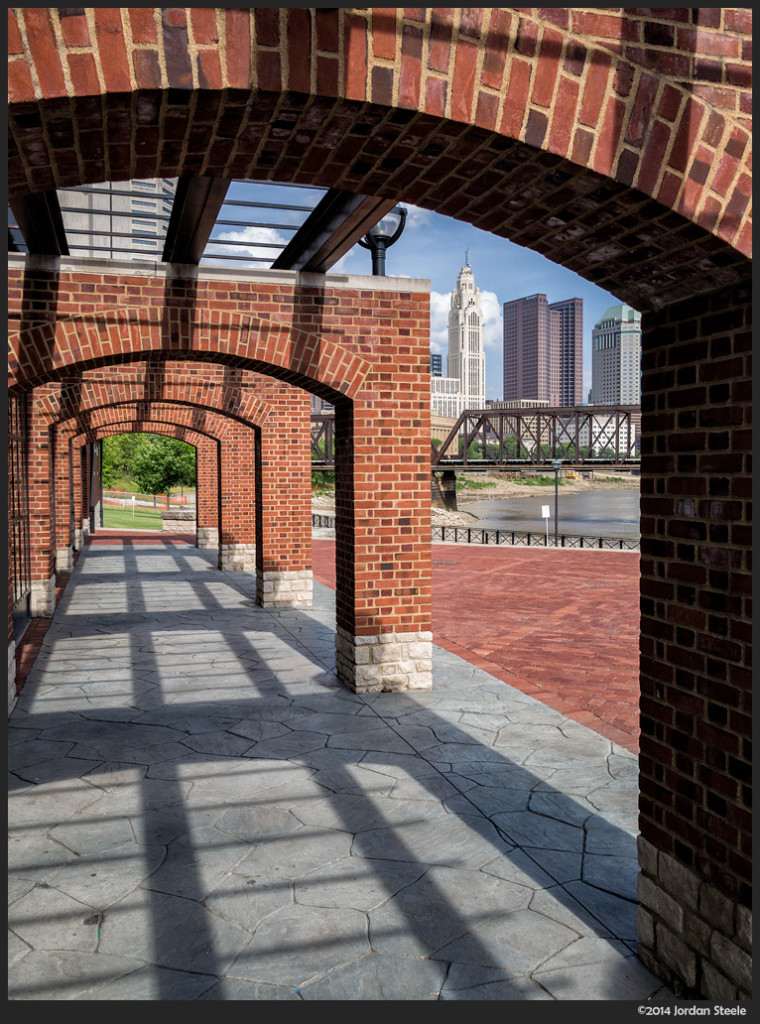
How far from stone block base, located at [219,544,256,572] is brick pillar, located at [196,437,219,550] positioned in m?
4.18

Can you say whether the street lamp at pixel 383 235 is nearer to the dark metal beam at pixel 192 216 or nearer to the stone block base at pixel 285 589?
the dark metal beam at pixel 192 216

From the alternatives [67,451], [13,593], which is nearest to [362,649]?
[13,593]

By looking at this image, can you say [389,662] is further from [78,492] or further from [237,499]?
[78,492]

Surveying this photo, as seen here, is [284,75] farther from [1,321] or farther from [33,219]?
[33,219]

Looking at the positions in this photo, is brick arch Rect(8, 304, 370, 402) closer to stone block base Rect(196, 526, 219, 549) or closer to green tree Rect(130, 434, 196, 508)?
→ stone block base Rect(196, 526, 219, 549)

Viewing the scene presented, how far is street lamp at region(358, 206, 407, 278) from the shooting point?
6493 millimetres

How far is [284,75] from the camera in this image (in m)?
2.25

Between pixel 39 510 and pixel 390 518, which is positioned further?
pixel 39 510

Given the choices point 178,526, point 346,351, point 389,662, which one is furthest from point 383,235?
point 178,526

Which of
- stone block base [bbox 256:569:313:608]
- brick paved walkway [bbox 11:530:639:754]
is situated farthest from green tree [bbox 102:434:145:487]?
stone block base [bbox 256:569:313:608]

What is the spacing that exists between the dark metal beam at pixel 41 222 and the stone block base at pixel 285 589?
6.20m

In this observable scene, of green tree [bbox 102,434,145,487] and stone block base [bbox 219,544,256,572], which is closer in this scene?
stone block base [bbox 219,544,256,572]

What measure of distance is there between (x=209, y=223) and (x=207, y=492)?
662 inches

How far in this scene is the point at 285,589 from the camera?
12250mm
